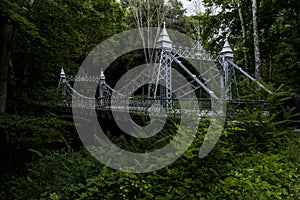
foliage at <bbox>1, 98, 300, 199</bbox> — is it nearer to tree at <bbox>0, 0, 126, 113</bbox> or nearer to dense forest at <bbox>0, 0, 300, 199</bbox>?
dense forest at <bbox>0, 0, 300, 199</bbox>

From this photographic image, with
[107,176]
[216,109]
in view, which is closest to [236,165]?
[216,109]

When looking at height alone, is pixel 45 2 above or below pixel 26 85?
above

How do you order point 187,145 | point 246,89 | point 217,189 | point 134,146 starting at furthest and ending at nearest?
1. point 246,89
2. point 134,146
3. point 187,145
4. point 217,189

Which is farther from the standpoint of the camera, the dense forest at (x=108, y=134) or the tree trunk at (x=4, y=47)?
the tree trunk at (x=4, y=47)

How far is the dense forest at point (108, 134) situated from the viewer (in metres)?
3.01

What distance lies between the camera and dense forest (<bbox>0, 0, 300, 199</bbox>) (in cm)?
301

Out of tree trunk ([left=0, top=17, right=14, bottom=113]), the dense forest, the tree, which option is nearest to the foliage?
the dense forest

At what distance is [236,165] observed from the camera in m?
3.31

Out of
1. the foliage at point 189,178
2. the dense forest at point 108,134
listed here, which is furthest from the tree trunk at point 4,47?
the foliage at point 189,178

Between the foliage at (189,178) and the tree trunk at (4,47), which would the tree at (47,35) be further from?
the foliage at (189,178)

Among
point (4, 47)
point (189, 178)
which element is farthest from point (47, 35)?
point (189, 178)

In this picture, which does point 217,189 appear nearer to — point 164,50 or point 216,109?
point 216,109

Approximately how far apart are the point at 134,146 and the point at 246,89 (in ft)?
9.01

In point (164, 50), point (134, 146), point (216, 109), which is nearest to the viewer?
point (134, 146)
